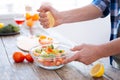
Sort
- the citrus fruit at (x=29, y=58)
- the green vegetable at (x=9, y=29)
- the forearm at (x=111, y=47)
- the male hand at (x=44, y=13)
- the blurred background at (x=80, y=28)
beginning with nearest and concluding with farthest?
the forearm at (x=111, y=47) < the citrus fruit at (x=29, y=58) < the male hand at (x=44, y=13) < the green vegetable at (x=9, y=29) < the blurred background at (x=80, y=28)

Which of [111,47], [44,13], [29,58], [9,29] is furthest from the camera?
[9,29]

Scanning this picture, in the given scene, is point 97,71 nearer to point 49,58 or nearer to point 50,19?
point 49,58

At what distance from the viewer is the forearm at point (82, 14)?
166 cm

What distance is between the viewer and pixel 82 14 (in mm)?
1700

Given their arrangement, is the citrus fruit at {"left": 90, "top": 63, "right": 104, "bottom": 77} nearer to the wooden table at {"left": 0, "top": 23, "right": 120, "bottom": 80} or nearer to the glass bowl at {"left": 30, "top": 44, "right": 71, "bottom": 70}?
the wooden table at {"left": 0, "top": 23, "right": 120, "bottom": 80}

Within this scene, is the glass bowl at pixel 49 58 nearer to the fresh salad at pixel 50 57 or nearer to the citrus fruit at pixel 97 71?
the fresh salad at pixel 50 57

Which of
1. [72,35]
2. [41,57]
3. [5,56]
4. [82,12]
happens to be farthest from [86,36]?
[41,57]

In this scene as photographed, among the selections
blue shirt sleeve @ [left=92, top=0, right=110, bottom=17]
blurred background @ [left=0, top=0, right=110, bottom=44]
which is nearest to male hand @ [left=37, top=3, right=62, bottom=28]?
blue shirt sleeve @ [left=92, top=0, right=110, bottom=17]

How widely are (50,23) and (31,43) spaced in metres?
0.18

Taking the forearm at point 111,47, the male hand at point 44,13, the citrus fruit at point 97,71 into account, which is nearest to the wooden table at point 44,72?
the citrus fruit at point 97,71

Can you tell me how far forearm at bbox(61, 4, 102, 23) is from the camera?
1.66 m

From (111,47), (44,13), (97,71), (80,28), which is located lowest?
(80,28)

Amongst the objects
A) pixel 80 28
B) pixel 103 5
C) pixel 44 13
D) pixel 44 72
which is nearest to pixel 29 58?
pixel 44 72

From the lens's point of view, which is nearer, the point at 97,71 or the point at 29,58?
the point at 97,71
